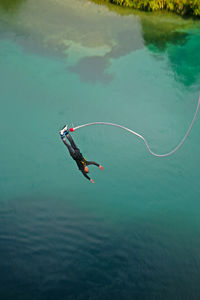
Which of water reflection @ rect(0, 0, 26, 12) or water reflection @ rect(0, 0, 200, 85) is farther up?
water reflection @ rect(0, 0, 26, 12)

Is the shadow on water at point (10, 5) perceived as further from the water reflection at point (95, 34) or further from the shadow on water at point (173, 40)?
the shadow on water at point (173, 40)

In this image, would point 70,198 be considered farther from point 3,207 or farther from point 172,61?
point 172,61

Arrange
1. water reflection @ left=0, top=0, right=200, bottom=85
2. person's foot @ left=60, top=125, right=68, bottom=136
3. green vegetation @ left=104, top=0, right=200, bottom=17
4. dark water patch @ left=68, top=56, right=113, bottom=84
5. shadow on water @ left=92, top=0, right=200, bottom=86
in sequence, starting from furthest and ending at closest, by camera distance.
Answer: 1. green vegetation @ left=104, top=0, right=200, bottom=17
2. water reflection @ left=0, top=0, right=200, bottom=85
3. shadow on water @ left=92, top=0, right=200, bottom=86
4. dark water patch @ left=68, top=56, right=113, bottom=84
5. person's foot @ left=60, top=125, right=68, bottom=136

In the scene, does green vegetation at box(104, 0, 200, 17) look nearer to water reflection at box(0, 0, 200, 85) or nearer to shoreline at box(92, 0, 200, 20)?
shoreline at box(92, 0, 200, 20)

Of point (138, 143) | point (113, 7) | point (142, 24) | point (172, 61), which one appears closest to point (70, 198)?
point (138, 143)

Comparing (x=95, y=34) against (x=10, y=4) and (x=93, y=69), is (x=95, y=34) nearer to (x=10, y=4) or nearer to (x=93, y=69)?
(x=93, y=69)

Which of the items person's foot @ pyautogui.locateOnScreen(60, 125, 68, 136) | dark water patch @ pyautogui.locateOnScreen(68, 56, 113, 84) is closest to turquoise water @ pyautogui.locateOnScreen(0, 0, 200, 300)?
dark water patch @ pyautogui.locateOnScreen(68, 56, 113, 84)
